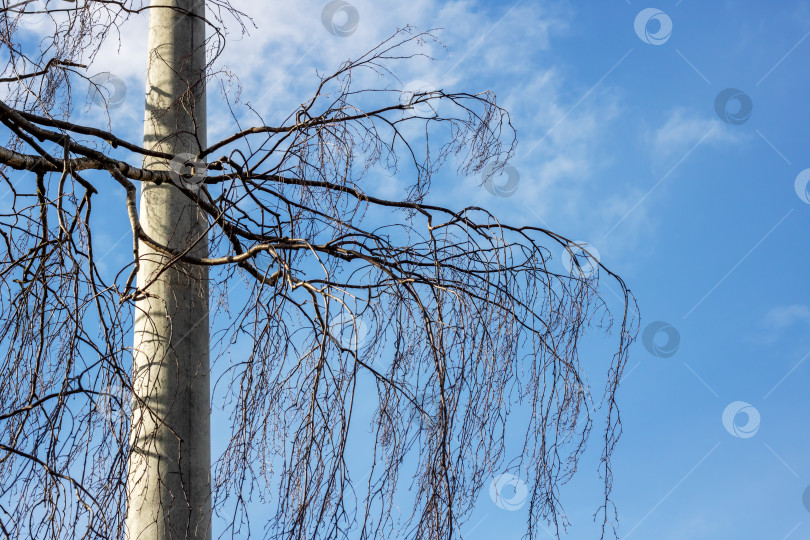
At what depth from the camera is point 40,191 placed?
3.25 meters

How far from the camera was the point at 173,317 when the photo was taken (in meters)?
3.38

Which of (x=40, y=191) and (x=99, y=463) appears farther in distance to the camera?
(x=40, y=191)

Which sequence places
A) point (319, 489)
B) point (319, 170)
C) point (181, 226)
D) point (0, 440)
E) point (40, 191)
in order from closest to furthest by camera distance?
point (319, 489) → point (0, 440) → point (319, 170) → point (40, 191) → point (181, 226)

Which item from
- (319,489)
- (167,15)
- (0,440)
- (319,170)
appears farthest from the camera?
(167,15)

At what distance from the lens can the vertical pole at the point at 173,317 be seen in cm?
314

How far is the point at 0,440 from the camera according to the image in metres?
2.31

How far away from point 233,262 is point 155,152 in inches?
30.6

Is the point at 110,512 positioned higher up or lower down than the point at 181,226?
lower down

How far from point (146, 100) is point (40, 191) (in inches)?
30.2

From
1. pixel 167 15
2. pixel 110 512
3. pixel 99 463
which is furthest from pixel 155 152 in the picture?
pixel 110 512

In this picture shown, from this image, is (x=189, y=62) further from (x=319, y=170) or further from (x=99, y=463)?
(x=99, y=463)

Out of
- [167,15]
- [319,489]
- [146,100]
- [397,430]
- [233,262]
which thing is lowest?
[319,489]

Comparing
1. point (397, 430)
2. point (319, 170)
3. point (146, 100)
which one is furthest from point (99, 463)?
point (146, 100)

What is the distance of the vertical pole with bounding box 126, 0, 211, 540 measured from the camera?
3.14 metres
